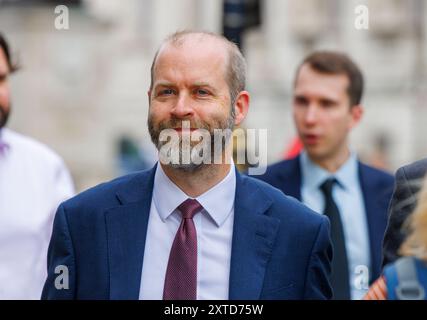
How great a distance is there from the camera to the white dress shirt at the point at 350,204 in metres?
6.47

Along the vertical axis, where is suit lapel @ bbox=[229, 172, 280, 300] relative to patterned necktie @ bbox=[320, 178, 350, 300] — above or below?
above

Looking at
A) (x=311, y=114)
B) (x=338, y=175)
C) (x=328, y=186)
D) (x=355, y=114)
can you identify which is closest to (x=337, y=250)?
(x=328, y=186)

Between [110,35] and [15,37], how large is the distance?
78.0 inches

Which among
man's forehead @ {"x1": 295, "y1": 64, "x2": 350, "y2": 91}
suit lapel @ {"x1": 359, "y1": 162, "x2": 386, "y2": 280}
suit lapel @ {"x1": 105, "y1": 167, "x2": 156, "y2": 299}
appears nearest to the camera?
suit lapel @ {"x1": 105, "y1": 167, "x2": 156, "y2": 299}

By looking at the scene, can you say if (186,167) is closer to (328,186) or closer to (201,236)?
(201,236)

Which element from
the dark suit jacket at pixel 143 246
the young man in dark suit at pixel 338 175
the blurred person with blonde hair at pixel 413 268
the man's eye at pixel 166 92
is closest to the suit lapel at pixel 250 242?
the dark suit jacket at pixel 143 246

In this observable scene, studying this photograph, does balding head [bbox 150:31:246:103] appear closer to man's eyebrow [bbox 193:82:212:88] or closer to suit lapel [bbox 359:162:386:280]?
man's eyebrow [bbox 193:82:212:88]

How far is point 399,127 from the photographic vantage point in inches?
1073

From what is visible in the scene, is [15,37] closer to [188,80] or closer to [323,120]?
[323,120]

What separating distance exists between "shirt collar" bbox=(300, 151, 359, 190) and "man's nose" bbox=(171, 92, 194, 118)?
236 cm

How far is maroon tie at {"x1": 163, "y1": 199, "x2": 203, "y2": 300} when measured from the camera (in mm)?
4426

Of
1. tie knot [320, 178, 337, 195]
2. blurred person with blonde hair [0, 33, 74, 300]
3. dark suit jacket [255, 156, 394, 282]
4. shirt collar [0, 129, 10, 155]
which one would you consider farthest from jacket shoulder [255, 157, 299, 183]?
shirt collar [0, 129, 10, 155]
